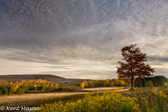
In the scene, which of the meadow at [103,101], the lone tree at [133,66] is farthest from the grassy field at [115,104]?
the lone tree at [133,66]

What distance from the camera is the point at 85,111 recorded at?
4879 mm

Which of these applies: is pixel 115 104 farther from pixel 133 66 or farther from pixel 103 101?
pixel 133 66

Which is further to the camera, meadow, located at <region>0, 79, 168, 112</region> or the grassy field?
meadow, located at <region>0, 79, 168, 112</region>

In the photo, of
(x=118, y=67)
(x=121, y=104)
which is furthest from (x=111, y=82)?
(x=121, y=104)

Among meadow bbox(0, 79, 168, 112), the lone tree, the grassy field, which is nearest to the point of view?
the grassy field

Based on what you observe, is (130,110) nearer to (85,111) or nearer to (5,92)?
(85,111)

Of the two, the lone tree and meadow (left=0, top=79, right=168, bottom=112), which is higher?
the lone tree

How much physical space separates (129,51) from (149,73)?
5.49m

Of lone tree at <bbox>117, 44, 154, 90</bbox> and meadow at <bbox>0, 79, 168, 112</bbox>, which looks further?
lone tree at <bbox>117, 44, 154, 90</bbox>

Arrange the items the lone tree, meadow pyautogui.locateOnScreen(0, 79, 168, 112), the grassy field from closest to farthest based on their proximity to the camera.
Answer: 1. the grassy field
2. meadow pyautogui.locateOnScreen(0, 79, 168, 112)
3. the lone tree

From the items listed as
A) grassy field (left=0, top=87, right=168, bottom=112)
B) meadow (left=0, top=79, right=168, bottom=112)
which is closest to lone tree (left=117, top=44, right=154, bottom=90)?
meadow (left=0, top=79, right=168, bottom=112)

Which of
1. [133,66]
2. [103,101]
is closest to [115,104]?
[103,101]

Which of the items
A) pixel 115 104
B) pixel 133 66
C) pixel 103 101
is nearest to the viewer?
pixel 115 104

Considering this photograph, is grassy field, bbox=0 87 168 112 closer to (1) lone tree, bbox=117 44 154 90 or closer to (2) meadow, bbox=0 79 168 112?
(2) meadow, bbox=0 79 168 112
